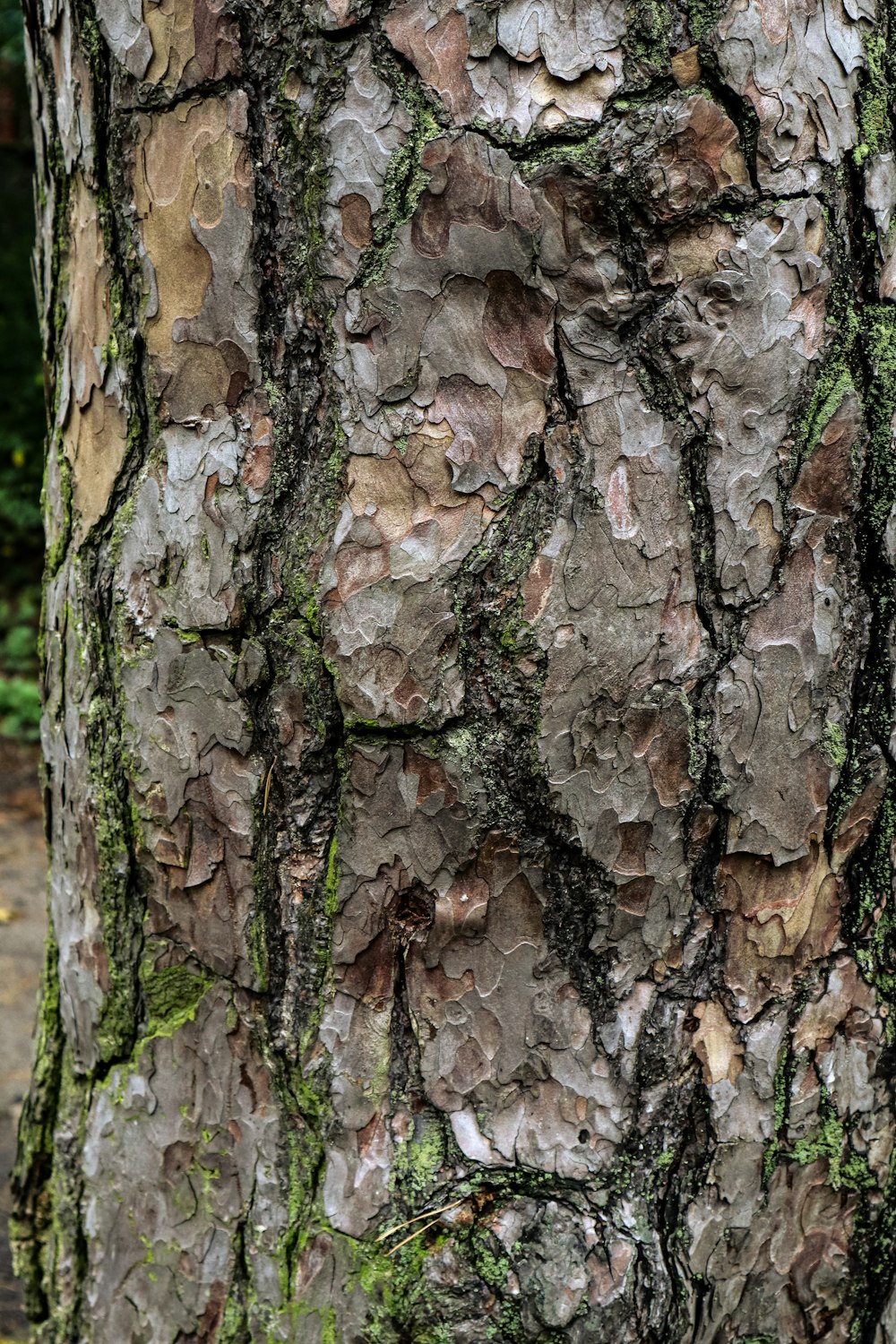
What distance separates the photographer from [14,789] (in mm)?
5988

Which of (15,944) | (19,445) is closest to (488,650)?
(15,944)

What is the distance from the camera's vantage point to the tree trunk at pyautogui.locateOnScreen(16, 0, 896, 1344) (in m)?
1.04

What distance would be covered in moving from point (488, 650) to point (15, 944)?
12.0 ft

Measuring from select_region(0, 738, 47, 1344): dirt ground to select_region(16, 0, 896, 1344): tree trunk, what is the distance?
3.76ft

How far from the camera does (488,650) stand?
3.57 ft

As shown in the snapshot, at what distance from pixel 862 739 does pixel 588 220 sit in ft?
2.04

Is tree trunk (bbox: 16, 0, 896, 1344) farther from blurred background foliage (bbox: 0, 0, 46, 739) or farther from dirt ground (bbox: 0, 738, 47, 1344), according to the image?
blurred background foliage (bbox: 0, 0, 46, 739)

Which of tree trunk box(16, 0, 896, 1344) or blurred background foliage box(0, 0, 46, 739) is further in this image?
blurred background foliage box(0, 0, 46, 739)

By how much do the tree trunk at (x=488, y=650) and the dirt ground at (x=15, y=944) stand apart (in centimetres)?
115

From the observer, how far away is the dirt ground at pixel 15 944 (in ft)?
7.37

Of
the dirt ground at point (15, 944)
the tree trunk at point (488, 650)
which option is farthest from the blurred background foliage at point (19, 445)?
the tree trunk at point (488, 650)

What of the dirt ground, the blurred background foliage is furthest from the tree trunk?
the blurred background foliage

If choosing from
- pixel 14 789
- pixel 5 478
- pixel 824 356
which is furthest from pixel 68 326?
pixel 5 478

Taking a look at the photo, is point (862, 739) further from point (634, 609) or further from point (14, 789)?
point (14, 789)
